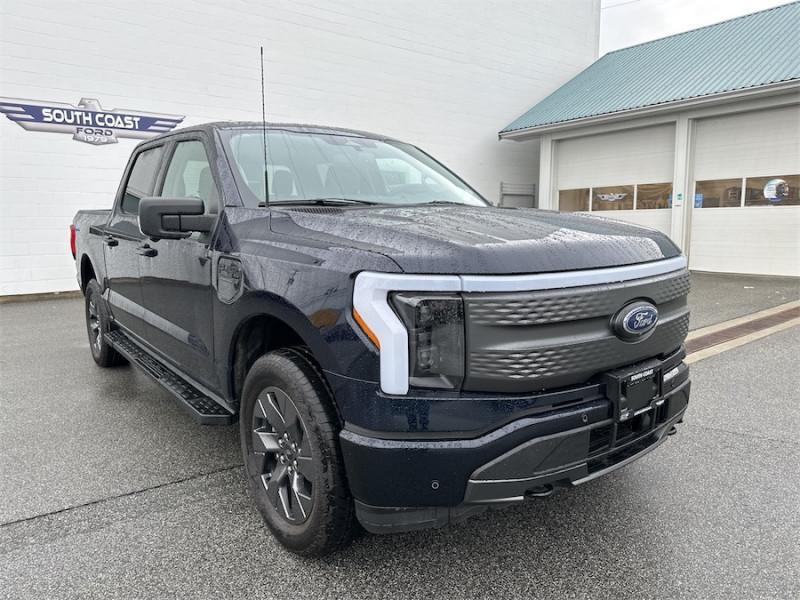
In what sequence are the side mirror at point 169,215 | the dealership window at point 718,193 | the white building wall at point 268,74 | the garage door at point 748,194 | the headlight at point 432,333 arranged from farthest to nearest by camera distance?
the dealership window at point 718,193
the garage door at point 748,194
the white building wall at point 268,74
the side mirror at point 169,215
the headlight at point 432,333

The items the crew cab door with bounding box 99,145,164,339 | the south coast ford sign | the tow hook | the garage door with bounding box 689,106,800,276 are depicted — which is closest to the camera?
the tow hook

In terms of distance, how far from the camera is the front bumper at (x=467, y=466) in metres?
1.90

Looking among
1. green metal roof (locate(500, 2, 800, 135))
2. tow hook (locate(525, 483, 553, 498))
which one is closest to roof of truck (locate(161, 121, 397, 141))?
tow hook (locate(525, 483, 553, 498))

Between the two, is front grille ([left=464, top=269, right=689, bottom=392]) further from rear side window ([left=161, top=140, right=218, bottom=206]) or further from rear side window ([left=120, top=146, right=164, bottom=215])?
rear side window ([left=120, top=146, right=164, bottom=215])

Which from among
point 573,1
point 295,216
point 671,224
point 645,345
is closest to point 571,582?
point 645,345

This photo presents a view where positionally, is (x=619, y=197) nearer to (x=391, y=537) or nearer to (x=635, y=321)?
(x=635, y=321)

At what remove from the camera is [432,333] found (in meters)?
1.89

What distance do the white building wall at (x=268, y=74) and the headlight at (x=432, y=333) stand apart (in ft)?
35.3

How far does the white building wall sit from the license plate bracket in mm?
11043

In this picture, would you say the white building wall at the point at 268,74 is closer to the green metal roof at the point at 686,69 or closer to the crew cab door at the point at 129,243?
the green metal roof at the point at 686,69

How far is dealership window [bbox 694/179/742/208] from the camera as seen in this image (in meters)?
13.3

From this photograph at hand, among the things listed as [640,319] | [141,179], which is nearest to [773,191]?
[640,319]

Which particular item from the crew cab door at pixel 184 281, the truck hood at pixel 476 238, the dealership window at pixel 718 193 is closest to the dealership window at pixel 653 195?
the dealership window at pixel 718 193

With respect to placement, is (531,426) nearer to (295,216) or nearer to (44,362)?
(295,216)
